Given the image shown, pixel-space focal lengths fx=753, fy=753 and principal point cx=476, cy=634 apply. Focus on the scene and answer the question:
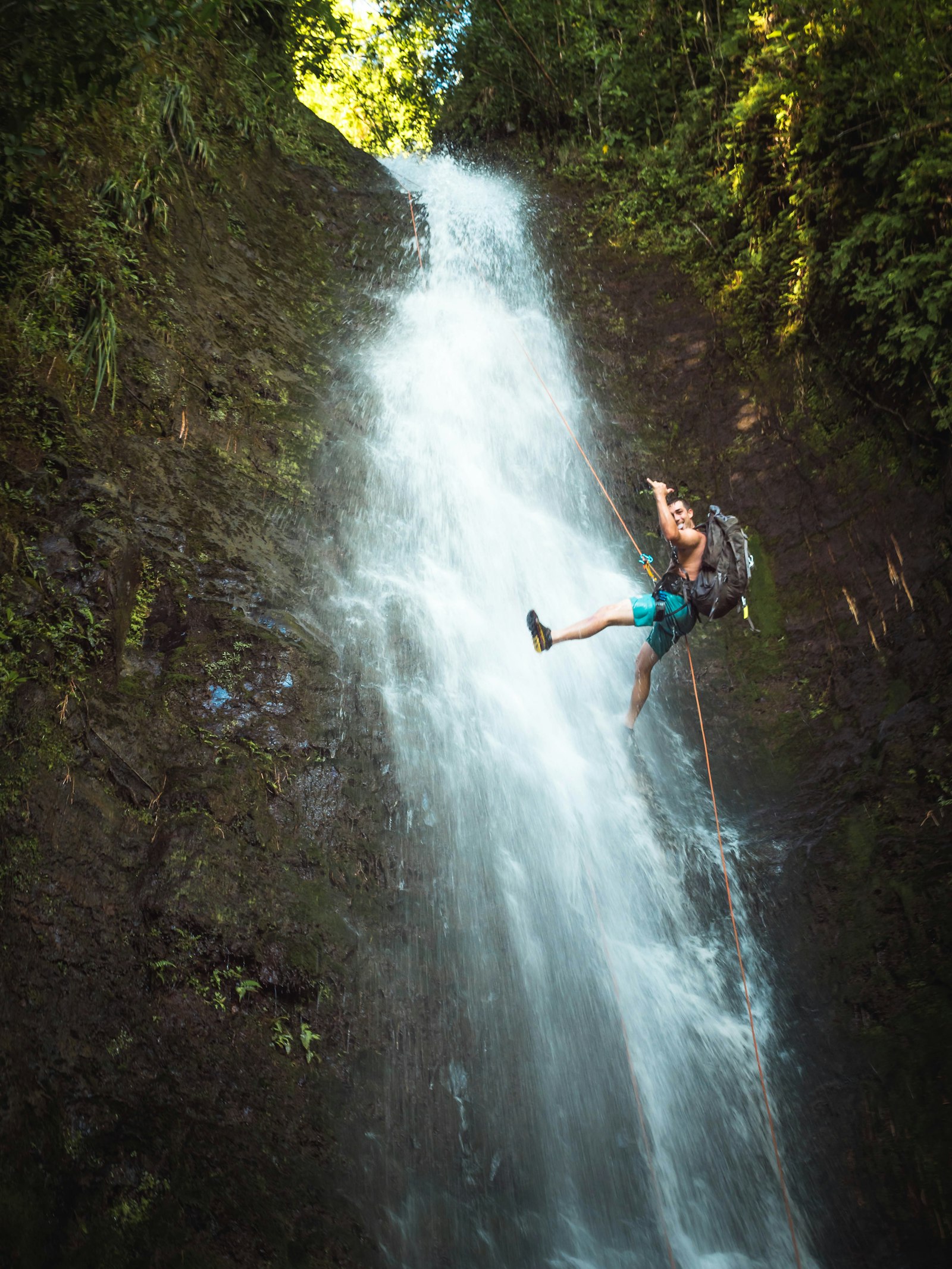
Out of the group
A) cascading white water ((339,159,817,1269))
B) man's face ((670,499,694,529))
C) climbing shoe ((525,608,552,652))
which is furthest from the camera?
man's face ((670,499,694,529))

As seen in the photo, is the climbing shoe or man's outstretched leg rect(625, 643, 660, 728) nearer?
the climbing shoe

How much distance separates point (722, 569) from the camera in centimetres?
521

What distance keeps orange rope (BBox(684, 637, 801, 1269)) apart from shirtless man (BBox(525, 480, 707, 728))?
123 cm

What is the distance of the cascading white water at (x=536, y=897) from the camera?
13.2ft

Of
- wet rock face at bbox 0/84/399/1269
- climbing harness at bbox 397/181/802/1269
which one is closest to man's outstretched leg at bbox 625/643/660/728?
climbing harness at bbox 397/181/802/1269

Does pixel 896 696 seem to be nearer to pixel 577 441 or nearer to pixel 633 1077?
pixel 633 1077

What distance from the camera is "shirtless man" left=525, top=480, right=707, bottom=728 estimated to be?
5156 millimetres

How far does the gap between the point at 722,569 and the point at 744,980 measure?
9.23ft

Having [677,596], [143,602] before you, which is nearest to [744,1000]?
[677,596]

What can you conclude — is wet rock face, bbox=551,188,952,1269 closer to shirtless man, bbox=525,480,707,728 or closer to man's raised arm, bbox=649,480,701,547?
shirtless man, bbox=525,480,707,728

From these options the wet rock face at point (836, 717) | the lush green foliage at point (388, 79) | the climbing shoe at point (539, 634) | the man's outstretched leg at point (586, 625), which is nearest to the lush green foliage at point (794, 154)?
the wet rock face at point (836, 717)

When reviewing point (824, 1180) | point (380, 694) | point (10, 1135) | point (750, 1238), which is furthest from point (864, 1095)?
point (10, 1135)

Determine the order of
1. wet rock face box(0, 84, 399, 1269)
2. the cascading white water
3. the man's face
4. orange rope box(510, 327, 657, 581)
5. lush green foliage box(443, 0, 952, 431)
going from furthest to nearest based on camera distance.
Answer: orange rope box(510, 327, 657, 581), lush green foliage box(443, 0, 952, 431), the man's face, the cascading white water, wet rock face box(0, 84, 399, 1269)

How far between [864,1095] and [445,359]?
7616 millimetres
